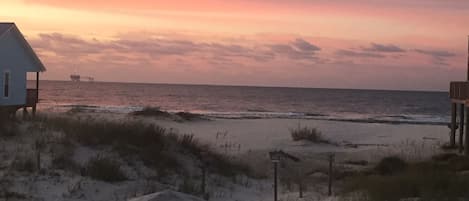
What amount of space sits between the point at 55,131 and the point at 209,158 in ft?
15.9

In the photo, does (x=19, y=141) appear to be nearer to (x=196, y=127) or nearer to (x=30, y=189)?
(x=30, y=189)

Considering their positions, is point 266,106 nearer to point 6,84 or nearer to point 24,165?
point 6,84

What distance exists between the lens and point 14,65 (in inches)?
1232

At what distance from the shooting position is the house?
30.3 metres

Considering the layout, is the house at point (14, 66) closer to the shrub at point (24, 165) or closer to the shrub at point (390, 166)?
the shrub at point (24, 165)

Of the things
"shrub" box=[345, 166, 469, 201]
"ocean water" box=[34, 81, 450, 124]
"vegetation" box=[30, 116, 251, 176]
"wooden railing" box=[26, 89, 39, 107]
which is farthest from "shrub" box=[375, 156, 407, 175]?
"ocean water" box=[34, 81, 450, 124]

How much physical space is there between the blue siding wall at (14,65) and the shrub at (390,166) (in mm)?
18141

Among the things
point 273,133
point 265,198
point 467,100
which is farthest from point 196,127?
point 265,198

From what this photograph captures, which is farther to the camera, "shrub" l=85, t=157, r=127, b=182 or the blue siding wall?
the blue siding wall

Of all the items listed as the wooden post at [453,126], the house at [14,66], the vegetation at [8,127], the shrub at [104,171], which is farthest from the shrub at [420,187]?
the house at [14,66]

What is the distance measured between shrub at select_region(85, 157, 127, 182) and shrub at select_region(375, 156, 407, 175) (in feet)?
28.5

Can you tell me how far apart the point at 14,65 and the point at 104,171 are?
669 inches

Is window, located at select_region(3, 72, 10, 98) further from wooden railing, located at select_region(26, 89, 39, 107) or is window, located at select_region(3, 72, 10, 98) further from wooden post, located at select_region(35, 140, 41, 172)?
wooden post, located at select_region(35, 140, 41, 172)

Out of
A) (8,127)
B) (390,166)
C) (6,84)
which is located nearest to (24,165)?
(8,127)
